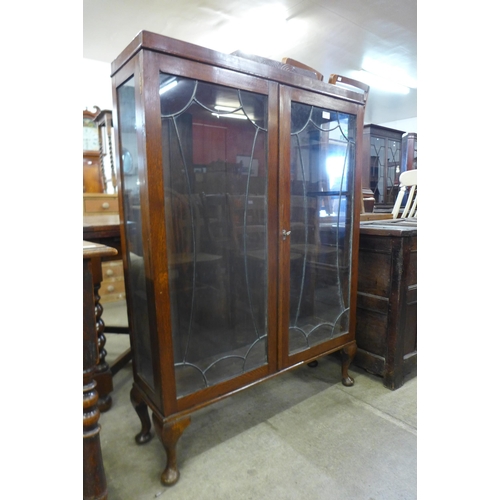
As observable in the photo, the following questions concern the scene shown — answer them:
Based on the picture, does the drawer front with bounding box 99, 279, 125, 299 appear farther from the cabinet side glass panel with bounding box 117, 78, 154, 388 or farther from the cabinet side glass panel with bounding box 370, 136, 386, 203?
the cabinet side glass panel with bounding box 370, 136, 386, 203

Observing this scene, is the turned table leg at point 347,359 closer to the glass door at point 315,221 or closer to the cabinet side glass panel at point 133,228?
the glass door at point 315,221

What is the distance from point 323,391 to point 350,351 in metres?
0.26

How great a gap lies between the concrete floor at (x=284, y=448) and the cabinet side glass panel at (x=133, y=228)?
0.36 metres

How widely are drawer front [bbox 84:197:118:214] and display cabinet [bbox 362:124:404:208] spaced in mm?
3111

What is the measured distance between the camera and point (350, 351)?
172cm

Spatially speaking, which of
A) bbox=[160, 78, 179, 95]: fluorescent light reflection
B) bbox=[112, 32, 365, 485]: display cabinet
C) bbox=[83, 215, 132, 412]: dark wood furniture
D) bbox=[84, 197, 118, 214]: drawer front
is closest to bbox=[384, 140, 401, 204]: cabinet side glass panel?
bbox=[112, 32, 365, 485]: display cabinet

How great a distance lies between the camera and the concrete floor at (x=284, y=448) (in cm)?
112

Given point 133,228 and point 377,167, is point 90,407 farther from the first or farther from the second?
point 377,167

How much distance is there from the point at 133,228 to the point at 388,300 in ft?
4.46

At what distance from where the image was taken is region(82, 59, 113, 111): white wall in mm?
3377

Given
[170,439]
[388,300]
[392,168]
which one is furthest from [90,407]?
[392,168]
